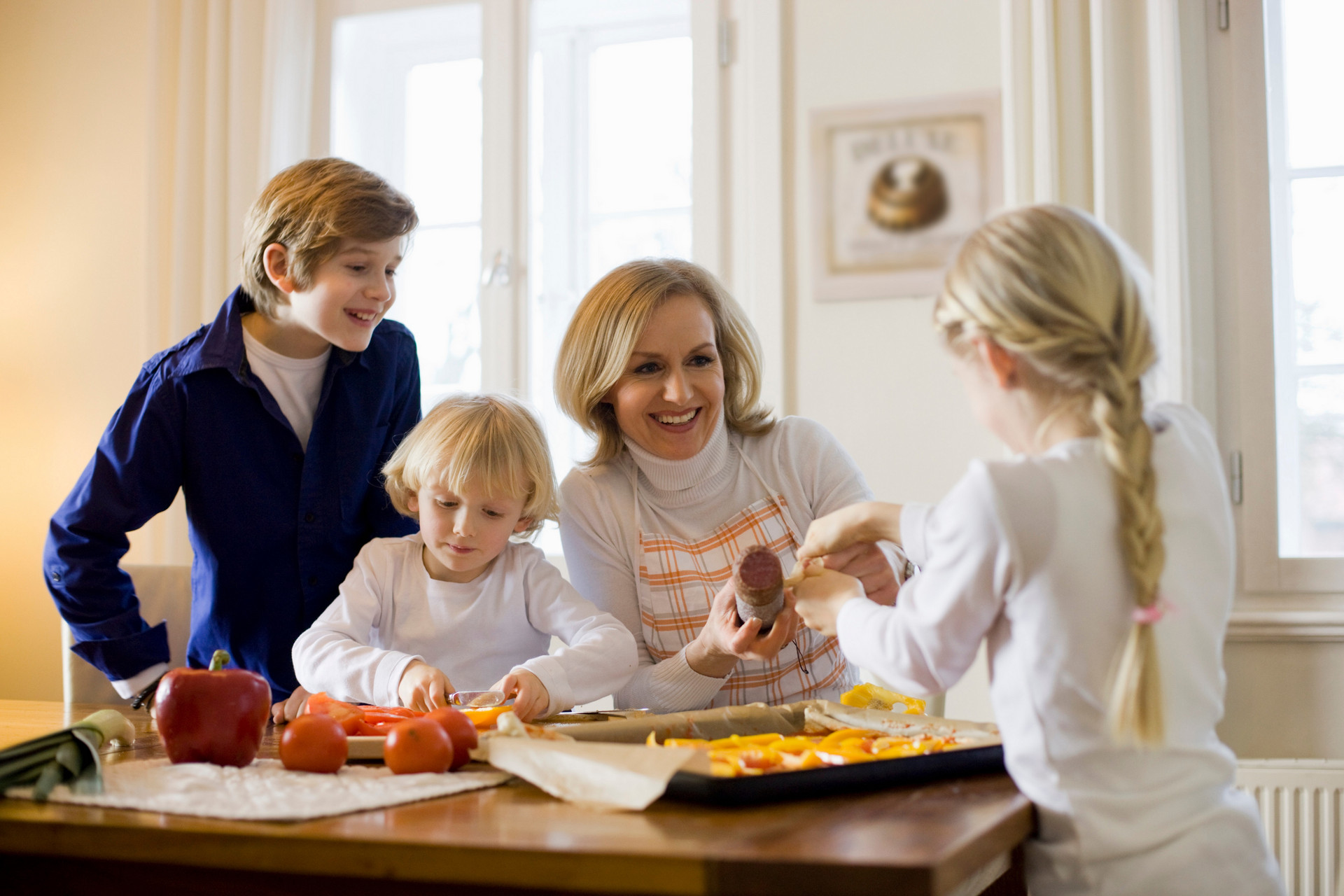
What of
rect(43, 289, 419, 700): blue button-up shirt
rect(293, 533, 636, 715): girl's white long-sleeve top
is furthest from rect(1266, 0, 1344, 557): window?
rect(43, 289, 419, 700): blue button-up shirt

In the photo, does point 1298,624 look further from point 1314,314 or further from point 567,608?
point 567,608

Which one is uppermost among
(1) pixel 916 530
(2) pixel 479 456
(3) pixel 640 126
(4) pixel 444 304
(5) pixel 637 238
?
(3) pixel 640 126

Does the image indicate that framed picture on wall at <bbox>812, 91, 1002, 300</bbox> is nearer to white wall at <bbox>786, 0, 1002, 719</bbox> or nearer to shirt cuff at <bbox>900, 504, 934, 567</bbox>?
white wall at <bbox>786, 0, 1002, 719</bbox>

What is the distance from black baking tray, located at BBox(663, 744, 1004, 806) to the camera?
3.04 ft

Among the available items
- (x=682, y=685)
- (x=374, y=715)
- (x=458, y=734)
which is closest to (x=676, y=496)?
(x=682, y=685)

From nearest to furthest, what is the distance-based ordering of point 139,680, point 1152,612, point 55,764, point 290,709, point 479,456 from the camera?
point 1152,612
point 55,764
point 290,709
point 479,456
point 139,680

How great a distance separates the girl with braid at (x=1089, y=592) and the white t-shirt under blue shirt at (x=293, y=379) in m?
1.31

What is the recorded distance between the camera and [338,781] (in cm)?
104

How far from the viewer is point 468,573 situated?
1.77m

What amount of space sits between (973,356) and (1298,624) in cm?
201

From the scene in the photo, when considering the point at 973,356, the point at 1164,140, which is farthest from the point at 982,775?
the point at 1164,140

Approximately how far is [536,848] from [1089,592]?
0.49 meters

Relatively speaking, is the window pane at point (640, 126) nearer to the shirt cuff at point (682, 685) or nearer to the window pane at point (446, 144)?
the window pane at point (446, 144)

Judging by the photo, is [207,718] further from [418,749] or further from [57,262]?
[57,262]
